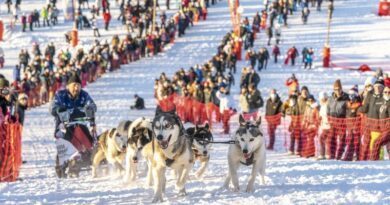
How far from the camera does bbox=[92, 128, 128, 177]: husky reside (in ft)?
35.5

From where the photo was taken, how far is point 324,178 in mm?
10070

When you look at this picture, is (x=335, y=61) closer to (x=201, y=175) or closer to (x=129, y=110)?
(x=129, y=110)

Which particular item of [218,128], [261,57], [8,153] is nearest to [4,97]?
[8,153]

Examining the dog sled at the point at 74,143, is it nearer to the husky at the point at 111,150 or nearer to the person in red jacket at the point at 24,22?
the husky at the point at 111,150

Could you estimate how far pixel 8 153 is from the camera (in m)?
11.4

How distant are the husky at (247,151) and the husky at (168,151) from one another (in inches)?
21.1

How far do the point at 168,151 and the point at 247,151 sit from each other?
0.99m

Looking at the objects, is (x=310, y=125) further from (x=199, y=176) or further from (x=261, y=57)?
(x=261, y=57)

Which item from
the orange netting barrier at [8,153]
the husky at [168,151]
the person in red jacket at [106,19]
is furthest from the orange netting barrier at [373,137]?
the person in red jacket at [106,19]

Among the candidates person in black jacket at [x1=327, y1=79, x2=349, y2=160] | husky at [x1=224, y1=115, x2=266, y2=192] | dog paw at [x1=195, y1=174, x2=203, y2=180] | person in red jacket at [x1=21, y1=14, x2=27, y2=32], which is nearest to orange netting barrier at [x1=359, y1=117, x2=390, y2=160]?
person in black jacket at [x1=327, y1=79, x2=349, y2=160]

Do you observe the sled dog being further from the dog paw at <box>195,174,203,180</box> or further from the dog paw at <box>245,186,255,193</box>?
the dog paw at <box>245,186,255,193</box>

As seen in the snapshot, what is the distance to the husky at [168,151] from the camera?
8.48 m

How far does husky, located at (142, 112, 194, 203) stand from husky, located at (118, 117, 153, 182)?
2.93ft

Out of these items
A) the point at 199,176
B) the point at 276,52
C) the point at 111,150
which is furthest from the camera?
the point at 276,52
